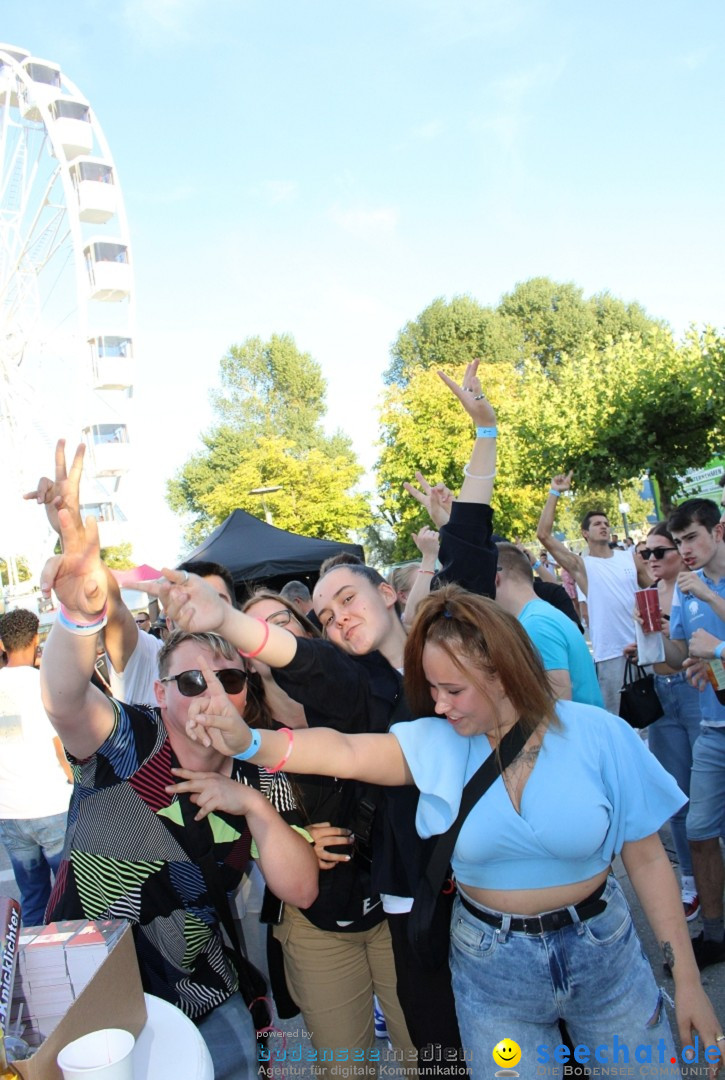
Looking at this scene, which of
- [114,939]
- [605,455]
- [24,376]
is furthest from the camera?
[24,376]

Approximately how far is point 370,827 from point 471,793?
0.40 metres

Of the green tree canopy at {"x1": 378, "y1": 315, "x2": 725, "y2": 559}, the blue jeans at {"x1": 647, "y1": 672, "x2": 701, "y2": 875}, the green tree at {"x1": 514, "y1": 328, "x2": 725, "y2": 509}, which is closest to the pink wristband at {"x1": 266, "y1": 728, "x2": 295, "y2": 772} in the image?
the blue jeans at {"x1": 647, "y1": 672, "x2": 701, "y2": 875}

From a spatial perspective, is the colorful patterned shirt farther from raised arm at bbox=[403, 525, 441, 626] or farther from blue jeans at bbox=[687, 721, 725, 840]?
blue jeans at bbox=[687, 721, 725, 840]

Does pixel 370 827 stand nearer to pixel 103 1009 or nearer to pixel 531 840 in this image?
pixel 531 840

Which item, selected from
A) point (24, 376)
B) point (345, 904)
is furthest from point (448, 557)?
point (24, 376)

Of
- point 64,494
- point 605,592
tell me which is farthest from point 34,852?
point 605,592

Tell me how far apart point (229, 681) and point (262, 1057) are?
1.15 metres

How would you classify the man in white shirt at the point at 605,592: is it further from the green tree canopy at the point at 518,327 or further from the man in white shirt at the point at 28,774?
the green tree canopy at the point at 518,327

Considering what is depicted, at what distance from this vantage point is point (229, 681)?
212 centimetres

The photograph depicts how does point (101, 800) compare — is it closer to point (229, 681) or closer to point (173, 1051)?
point (229, 681)

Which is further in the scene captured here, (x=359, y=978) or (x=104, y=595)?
(x=359, y=978)

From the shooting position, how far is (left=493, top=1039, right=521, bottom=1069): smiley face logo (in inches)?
70.7

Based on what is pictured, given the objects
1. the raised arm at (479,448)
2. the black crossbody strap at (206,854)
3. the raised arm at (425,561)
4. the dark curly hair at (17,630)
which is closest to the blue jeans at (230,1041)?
the black crossbody strap at (206,854)

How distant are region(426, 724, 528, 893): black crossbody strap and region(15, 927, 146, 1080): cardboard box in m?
0.71
